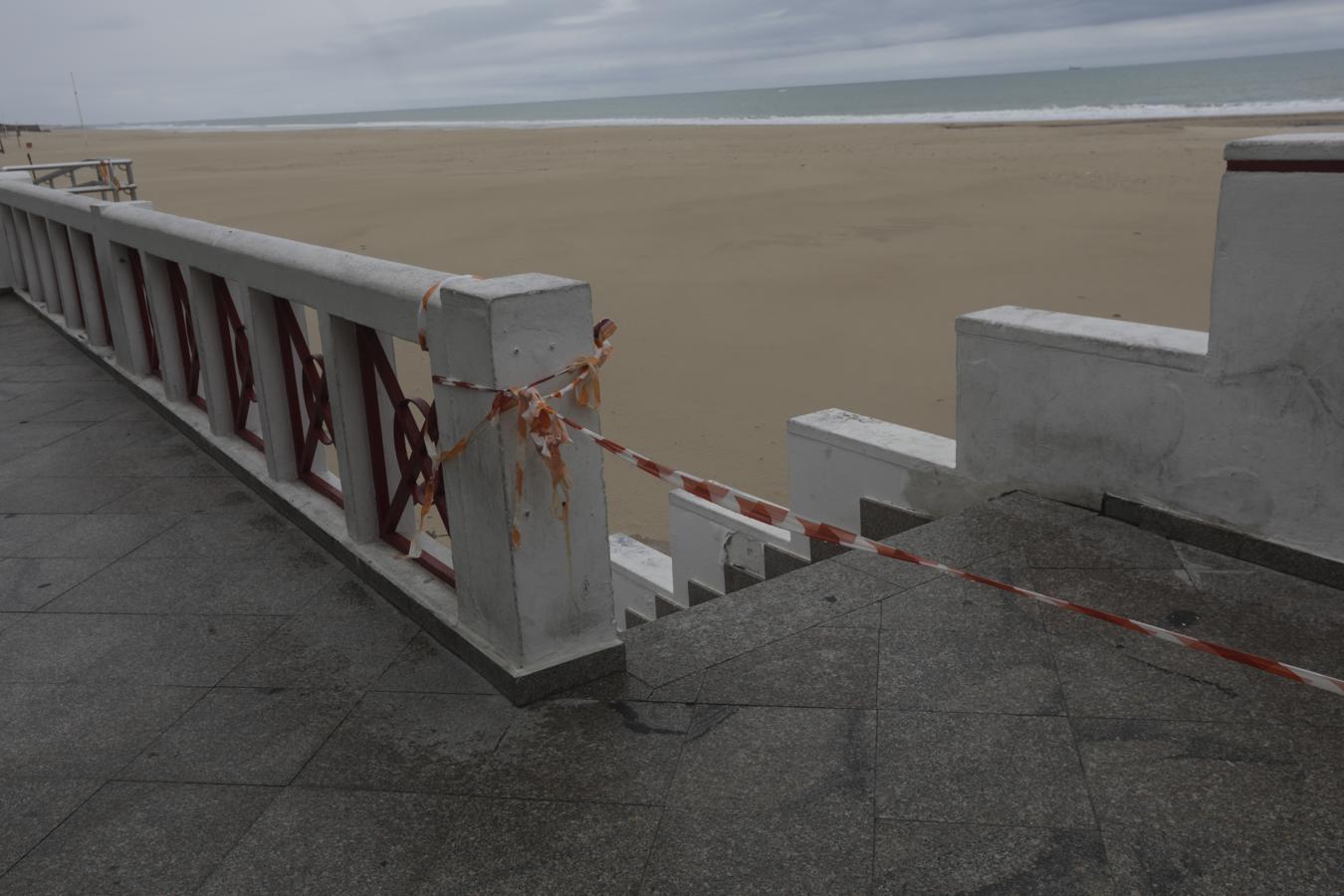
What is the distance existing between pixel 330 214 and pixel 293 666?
2191cm

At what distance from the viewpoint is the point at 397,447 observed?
4.37m

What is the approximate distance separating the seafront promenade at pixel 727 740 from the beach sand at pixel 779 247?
4.21 m

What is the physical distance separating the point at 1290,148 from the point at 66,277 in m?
9.44

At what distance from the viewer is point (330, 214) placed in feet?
79.7

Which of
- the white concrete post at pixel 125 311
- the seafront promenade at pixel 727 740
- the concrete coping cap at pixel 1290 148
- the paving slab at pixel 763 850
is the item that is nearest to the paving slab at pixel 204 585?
the seafront promenade at pixel 727 740

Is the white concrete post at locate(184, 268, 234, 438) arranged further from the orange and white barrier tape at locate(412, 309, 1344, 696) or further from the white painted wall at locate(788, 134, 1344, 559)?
the white painted wall at locate(788, 134, 1344, 559)

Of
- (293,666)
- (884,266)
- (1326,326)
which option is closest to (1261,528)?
(1326,326)

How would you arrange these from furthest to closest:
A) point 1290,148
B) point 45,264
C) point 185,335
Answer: point 45,264, point 185,335, point 1290,148

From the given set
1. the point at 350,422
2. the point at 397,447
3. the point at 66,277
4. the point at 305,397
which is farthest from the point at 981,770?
the point at 66,277

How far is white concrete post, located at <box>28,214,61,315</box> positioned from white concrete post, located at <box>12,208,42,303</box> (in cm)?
27

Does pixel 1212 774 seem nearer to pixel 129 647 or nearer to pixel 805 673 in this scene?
pixel 805 673

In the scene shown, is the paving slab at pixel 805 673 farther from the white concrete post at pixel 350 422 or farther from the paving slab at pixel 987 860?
the white concrete post at pixel 350 422

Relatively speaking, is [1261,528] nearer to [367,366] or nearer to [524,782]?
[524,782]

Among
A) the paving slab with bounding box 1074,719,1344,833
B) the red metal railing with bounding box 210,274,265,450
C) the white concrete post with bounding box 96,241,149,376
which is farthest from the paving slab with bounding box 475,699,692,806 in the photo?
the white concrete post with bounding box 96,241,149,376
